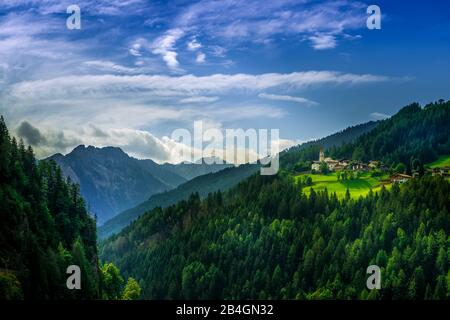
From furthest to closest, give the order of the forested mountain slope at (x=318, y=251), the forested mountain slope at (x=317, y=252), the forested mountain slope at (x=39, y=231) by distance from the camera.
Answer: the forested mountain slope at (x=317, y=252), the forested mountain slope at (x=318, y=251), the forested mountain slope at (x=39, y=231)

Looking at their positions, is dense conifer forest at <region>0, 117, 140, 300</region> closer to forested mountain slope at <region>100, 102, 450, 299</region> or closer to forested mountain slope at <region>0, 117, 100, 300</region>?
forested mountain slope at <region>0, 117, 100, 300</region>

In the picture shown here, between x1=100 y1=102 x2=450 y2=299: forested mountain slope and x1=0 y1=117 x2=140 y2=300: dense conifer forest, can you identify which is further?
x1=100 y1=102 x2=450 y2=299: forested mountain slope

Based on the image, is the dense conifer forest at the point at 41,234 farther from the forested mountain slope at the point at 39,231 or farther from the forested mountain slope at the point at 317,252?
the forested mountain slope at the point at 317,252

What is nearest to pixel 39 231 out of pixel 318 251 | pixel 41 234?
pixel 41 234

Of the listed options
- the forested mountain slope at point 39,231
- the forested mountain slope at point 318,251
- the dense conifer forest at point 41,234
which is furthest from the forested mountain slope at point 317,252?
the forested mountain slope at point 39,231

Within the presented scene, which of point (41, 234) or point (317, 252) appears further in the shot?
point (317, 252)

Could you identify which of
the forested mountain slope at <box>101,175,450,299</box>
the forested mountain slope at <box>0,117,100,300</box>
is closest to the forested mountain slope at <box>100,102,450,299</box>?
the forested mountain slope at <box>101,175,450,299</box>

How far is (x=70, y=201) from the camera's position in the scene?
106562 millimetres

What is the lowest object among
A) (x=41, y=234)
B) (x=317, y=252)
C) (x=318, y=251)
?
(x=317, y=252)

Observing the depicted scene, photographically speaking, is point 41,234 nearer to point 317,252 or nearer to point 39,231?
point 39,231

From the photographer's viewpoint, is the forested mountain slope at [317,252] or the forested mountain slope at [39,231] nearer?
the forested mountain slope at [39,231]

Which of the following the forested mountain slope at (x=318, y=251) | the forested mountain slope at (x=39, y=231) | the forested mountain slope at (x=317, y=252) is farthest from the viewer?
the forested mountain slope at (x=317, y=252)

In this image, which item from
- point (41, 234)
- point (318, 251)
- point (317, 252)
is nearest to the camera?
point (41, 234)
